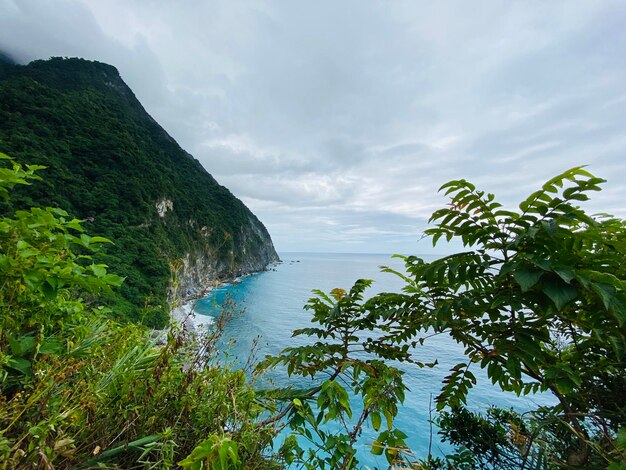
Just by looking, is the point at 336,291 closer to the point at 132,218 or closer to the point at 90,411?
the point at 90,411

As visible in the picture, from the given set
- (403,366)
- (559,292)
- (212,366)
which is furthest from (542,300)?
(403,366)

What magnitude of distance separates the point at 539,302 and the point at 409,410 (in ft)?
63.8

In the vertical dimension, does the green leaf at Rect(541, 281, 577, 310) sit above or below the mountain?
below

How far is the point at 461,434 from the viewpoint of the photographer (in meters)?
3.88

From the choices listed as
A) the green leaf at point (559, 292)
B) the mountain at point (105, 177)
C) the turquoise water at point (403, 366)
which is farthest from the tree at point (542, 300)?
the mountain at point (105, 177)

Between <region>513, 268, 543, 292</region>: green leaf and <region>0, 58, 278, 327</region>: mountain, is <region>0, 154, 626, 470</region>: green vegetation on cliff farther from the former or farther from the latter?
<region>0, 58, 278, 327</region>: mountain

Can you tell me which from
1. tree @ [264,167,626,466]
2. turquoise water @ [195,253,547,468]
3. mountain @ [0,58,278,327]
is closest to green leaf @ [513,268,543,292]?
tree @ [264,167,626,466]

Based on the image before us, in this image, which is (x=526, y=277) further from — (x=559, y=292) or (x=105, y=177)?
(x=105, y=177)

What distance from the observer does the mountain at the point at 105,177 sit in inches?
1131

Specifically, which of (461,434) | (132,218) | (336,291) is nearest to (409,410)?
(461,434)

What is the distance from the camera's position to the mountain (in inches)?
1131

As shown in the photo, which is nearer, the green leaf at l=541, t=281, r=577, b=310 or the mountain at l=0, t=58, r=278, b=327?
the green leaf at l=541, t=281, r=577, b=310

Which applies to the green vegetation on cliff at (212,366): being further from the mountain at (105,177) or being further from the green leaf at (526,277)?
the mountain at (105,177)

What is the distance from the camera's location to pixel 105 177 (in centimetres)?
4238
